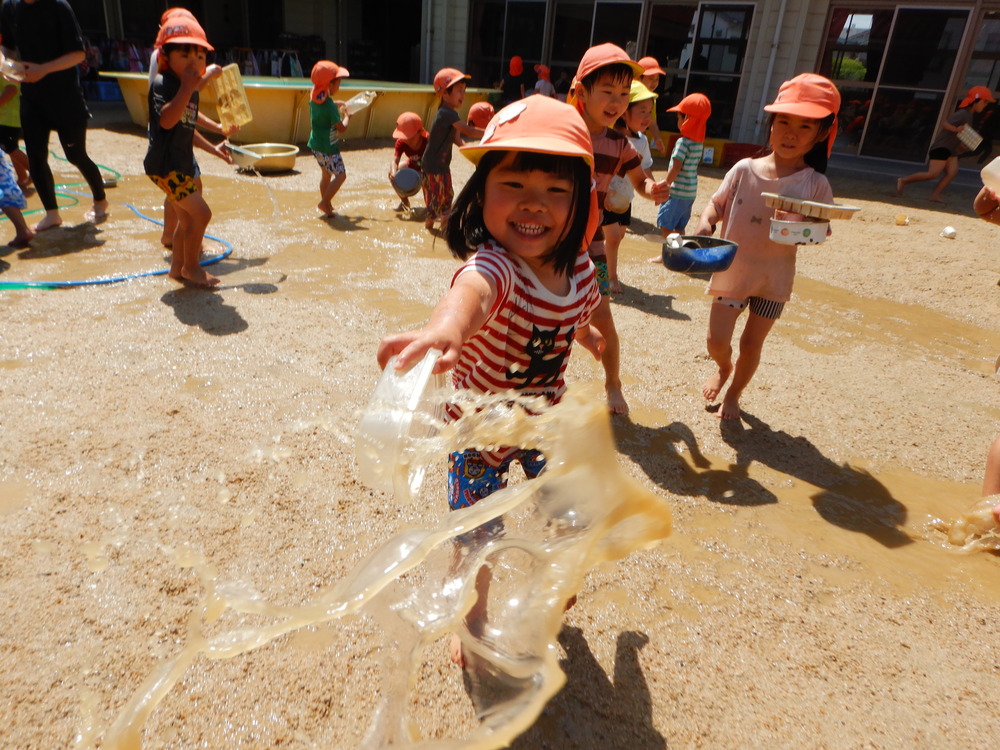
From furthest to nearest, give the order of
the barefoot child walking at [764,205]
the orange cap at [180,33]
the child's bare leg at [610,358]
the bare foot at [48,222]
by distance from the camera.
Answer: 1. the bare foot at [48,222]
2. the orange cap at [180,33]
3. the child's bare leg at [610,358]
4. the barefoot child walking at [764,205]

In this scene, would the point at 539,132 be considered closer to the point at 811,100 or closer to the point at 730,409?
the point at 811,100

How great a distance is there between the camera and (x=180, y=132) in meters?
4.72

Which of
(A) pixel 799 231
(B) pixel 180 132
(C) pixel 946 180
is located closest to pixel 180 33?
(B) pixel 180 132

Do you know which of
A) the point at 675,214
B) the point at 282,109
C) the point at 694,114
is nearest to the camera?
the point at 694,114

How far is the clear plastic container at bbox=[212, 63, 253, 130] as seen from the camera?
17.5 ft

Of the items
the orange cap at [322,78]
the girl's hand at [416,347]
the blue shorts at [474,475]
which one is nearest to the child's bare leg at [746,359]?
the blue shorts at [474,475]

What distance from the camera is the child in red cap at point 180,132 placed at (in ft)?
14.6

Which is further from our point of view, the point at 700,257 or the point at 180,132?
the point at 180,132

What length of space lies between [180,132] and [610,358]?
11.3 ft

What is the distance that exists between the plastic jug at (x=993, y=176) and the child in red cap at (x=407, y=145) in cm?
580

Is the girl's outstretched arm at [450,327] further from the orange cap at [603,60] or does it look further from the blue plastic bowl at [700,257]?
the orange cap at [603,60]

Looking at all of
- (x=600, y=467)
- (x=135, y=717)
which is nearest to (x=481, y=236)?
(x=600, y=467)

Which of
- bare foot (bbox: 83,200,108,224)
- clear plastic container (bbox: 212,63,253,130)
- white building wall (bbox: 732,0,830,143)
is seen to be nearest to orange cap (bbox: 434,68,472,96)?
clear plastic container (bbox: 212,63,253,130)

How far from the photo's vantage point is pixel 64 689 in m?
1.93
